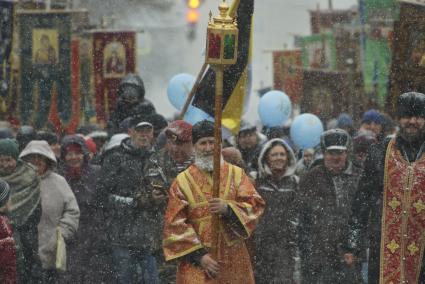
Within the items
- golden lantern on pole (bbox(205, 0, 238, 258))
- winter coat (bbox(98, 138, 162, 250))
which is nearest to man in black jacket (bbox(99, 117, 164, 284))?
winter coat (bbox(98, 138, 162, 250))

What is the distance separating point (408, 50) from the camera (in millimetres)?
13219

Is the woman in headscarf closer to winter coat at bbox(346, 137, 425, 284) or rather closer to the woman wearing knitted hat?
the woman wearing knitted hat

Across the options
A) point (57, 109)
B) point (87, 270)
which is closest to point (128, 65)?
point (57, 109)

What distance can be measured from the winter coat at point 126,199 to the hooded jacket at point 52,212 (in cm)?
27

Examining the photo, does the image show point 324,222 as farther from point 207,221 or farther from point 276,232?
point 207,221

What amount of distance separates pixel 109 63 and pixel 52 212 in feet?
32.5

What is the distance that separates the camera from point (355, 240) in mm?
9938

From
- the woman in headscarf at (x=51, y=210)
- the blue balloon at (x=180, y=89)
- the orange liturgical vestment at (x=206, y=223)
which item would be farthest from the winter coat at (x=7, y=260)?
the blue balloon at (x=180, y=89)

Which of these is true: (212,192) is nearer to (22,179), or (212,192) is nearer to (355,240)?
(355,240)

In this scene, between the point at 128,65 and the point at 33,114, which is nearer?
the point at 33,114

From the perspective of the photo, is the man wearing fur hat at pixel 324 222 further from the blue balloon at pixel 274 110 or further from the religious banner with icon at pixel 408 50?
the blue balloon at pixel 274 110

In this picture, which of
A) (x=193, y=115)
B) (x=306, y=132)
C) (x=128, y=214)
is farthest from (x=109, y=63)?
(x=128, y=214)

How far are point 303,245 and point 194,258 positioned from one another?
9.11ft

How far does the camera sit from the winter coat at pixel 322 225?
12305 millimetres
